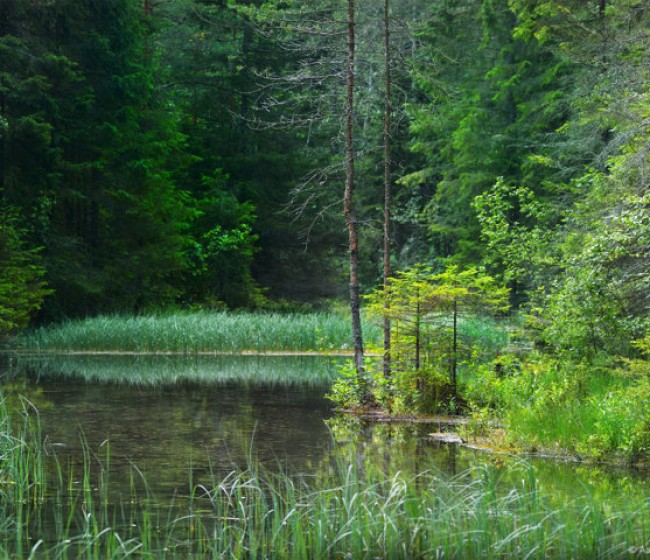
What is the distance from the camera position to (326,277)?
144ft

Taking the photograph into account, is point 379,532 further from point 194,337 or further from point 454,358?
point 194,337

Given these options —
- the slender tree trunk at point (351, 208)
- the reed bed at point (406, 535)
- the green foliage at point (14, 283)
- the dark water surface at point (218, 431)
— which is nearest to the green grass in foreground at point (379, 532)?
the reed bed at point (406, 535)

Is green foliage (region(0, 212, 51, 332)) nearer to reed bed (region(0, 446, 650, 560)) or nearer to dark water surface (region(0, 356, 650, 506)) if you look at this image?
dark water surface (region(0, 356, 650, 506))

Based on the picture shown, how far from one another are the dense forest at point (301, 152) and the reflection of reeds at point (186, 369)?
273 centimetres

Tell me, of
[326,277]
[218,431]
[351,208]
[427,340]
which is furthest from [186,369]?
[326,277]

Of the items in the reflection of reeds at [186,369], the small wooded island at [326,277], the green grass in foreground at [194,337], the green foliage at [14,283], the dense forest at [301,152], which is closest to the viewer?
the small wooded island at [326,277]

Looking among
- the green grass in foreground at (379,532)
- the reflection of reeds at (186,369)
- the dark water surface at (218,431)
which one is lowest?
the reflection of reeds at (186,369)

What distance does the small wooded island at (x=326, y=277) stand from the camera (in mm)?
7770

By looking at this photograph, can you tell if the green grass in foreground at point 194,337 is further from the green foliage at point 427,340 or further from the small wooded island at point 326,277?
the green foliage at point 427,340

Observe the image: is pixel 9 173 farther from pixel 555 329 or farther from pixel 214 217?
pixel 555 329

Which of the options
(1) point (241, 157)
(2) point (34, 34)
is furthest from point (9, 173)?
(1) point (241, 157)

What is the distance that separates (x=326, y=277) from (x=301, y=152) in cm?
835

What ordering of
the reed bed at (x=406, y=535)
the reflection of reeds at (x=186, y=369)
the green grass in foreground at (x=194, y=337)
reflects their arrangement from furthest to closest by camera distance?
the green grass in foreground at (x=194, y=337)
the reflection of reeds at (x=186, y=369)
the reed bed at (x=406, y=535)

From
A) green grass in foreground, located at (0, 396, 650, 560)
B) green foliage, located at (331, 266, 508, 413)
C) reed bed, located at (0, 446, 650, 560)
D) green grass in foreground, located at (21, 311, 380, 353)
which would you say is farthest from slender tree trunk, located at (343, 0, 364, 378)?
green grass in foreground, located at (21, 311, 380, 353)
